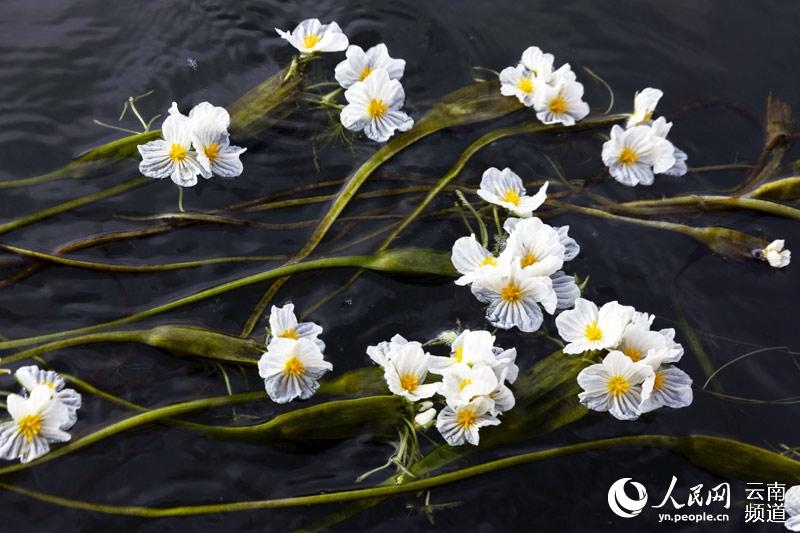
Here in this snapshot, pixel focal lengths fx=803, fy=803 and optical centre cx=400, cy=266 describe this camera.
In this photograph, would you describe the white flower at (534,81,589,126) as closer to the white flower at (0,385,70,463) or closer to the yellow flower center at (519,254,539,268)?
the yellow flower center at (519,254,539,268)

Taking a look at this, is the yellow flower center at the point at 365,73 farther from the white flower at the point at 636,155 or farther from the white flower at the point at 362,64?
the white flower at the point at 636,155

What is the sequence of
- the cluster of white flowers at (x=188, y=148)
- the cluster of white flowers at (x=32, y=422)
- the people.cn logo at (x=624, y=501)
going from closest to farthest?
the cluster of white flowers at (x=32, y=422) → the people.cn logo at (x=624, y=501) → the cluster of white flowers at (x=188, y=148)

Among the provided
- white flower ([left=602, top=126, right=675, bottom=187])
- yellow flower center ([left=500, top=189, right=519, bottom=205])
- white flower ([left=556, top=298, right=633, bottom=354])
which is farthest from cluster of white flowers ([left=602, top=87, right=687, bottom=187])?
white flower ([left=556, top=298, right=633, bottom=354])

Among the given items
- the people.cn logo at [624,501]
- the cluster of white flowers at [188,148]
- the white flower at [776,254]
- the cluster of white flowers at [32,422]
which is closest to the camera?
the cluster of white flowers at [32,422]

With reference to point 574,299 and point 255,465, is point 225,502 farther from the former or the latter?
point 574,299

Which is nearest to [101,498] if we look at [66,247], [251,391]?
Result: [251,391]

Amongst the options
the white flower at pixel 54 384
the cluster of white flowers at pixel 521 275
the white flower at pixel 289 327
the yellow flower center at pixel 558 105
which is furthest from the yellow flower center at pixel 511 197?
the white flower at pixel 54 384

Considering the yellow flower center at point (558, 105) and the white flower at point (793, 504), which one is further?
the yellow flower center at point (558, 105)
